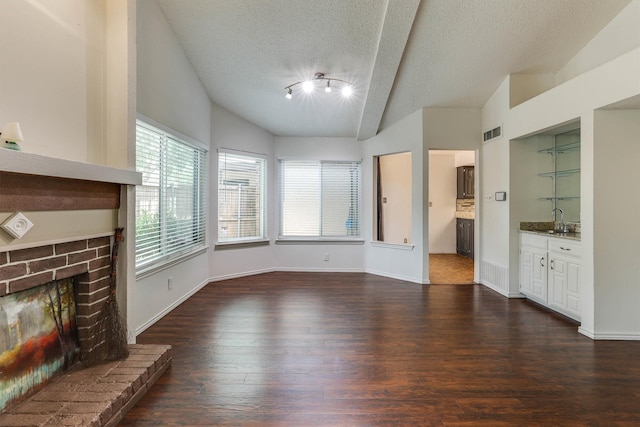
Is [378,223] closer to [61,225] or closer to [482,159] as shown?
[482,159]

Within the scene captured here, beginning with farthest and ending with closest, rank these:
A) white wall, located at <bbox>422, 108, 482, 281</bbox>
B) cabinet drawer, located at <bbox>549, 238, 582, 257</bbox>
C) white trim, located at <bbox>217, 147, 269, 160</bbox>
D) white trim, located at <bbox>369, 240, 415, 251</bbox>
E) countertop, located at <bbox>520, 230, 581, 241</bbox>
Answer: white trim, located at <bbox>369, 240, 415, 251</bbox>
white trim, located at <bbox>217, 147, 269, 160</bbox>
white wall, located at <bbox>422, 108, 482, 281</bbox>
countertop, located at <bbox>520, 230, 581, 241</bbox>
cabinet drawer, located at <bbox>549, 238, 582, 257</bbox>

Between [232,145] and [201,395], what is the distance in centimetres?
382

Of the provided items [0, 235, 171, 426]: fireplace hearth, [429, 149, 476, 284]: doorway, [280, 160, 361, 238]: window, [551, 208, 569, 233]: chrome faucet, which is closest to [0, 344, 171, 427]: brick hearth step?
[0, 235, 171, 426]: fireplace hearth

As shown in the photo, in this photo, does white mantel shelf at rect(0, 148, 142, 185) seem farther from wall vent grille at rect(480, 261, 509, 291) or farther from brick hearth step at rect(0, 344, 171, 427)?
wall vent grille at rect(480, 261, 509, 291)

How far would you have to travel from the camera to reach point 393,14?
2875 mm

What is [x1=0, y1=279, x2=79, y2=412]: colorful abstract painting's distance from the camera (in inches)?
62.8

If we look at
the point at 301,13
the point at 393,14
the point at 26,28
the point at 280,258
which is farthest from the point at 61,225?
the point at 280,258

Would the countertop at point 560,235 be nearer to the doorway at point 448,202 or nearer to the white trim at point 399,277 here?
the white trim at point 399,277

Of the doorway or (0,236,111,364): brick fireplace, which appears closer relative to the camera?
(0,236,111,364): brick fireplace

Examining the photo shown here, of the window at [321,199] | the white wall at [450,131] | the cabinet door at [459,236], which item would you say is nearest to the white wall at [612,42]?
the white wall at [450,131]

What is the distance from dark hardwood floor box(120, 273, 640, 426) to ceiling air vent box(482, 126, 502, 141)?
236 centimetres

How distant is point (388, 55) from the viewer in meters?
3.38

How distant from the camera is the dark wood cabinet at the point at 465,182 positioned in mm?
7070

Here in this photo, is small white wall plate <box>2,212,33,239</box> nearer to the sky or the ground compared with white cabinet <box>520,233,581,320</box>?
nearer to the sky
